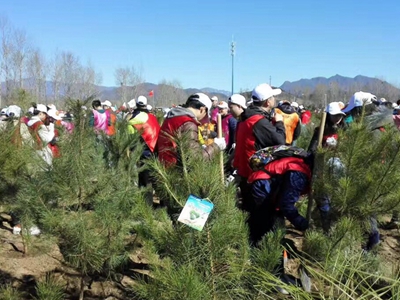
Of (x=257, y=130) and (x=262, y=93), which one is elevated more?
(x=262, y=93)

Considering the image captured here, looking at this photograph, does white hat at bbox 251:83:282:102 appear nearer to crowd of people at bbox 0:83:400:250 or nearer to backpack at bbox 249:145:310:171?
crowd of people at bbox 0:83:400:250

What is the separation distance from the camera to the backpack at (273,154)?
3.04 m

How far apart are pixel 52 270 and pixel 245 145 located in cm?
211

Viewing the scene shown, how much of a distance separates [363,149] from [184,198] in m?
1.18

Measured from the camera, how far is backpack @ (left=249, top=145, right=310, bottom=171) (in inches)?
120

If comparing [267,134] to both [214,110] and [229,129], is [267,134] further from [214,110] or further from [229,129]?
[214,110]

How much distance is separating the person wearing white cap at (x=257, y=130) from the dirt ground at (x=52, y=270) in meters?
1.17

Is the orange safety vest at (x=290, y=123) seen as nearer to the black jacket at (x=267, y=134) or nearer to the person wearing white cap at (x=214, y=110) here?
the black jacket at (x=267, y=134)

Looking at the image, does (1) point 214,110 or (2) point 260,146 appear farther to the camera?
(1) point 214,110

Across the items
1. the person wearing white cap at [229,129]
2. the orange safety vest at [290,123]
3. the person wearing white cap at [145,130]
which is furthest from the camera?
the person wearing white cap at [229,129]

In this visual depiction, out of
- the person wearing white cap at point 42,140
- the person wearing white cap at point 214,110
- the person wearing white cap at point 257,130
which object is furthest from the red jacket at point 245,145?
the person wearing white cap at point 214,110

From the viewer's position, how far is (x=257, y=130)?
3.44 meters

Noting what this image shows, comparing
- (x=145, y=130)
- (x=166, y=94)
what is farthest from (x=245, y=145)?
(x=166, y=94)

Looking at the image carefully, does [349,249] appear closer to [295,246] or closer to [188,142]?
[188,142]
